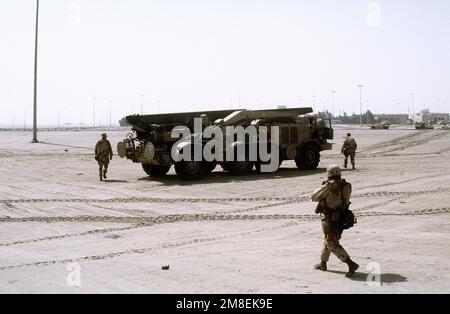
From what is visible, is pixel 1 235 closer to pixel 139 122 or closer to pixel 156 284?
pixel 156 284

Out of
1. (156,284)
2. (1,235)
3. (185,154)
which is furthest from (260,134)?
(156,284)

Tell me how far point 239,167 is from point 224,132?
53.4 inches

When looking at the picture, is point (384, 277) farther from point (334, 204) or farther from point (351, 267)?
point (334, 204)

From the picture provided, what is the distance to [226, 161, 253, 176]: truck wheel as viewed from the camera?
1949 cm

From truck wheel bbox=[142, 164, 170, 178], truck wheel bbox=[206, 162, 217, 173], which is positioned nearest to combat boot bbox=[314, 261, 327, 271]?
truck wheel bbox=[206, 162, 217, 173]

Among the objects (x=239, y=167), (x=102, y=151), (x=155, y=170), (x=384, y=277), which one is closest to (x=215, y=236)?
(x=384, y=277)

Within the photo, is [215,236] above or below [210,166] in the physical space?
below

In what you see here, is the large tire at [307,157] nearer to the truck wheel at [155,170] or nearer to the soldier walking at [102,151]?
the truck wheel at [155,170]

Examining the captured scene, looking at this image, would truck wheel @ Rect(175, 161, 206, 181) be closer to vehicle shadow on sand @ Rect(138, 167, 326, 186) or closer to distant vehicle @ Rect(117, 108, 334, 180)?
distant vehicle @ Rect(117, 108, 334, 180)

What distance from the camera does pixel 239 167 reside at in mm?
19578

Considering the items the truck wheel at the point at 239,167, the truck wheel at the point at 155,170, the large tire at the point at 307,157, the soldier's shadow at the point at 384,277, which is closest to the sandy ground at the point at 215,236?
the soldier's shadow at the point at 384,277

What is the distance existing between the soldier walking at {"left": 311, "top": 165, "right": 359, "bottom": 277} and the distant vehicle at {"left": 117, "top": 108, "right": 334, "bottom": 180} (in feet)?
36.6

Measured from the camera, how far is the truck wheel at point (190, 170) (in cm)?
1820
